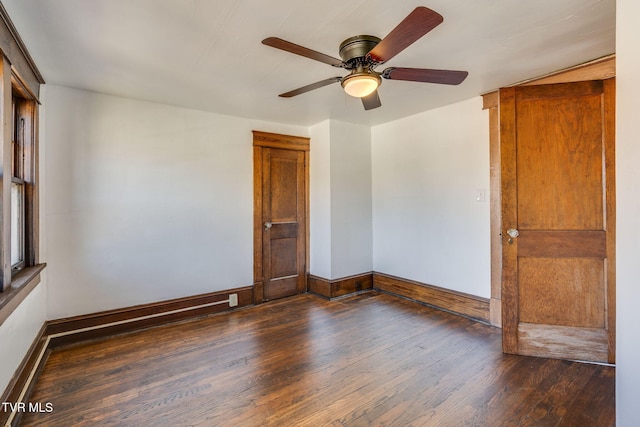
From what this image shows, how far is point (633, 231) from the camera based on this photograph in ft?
4.06

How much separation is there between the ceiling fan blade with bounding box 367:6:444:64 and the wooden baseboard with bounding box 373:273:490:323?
2639mm

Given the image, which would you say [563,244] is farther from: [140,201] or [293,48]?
[140,201]

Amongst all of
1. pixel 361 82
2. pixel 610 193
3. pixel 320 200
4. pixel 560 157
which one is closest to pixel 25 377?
pixel 361 82

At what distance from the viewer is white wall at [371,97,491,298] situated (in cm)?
326

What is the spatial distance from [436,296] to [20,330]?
12.1 feet

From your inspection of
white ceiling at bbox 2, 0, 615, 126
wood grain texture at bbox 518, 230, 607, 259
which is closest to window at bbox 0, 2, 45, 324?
white ceiling at bbox 2, 0, 615, 126

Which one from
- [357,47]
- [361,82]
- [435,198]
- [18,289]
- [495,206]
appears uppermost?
[357,47]

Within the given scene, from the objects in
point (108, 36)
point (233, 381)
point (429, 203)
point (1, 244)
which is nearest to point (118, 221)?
point (1, 244)

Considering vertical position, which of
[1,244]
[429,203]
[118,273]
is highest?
[429,203]

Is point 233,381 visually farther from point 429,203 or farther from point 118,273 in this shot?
point 429,203

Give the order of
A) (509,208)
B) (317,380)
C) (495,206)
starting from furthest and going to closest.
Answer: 1. (495,206)
2. (509,208)
3. (317,380)

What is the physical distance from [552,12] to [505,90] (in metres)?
0.80

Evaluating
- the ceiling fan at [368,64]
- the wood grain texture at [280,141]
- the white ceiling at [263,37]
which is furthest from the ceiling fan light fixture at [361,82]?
the wood grain texture at [280,141]

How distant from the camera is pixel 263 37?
1986 mm
